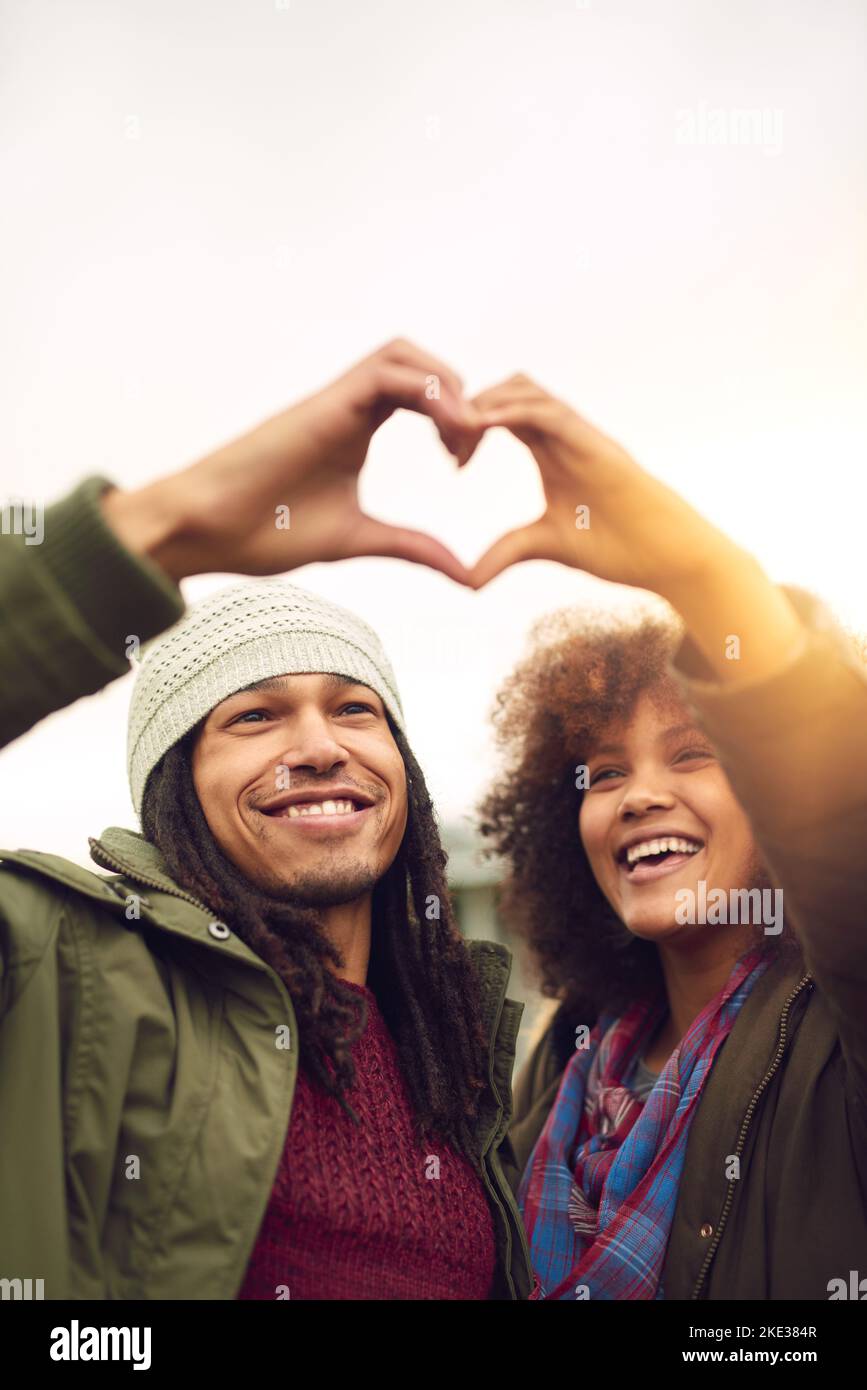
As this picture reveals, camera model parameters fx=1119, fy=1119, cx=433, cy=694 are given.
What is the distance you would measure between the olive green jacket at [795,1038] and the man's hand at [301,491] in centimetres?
60

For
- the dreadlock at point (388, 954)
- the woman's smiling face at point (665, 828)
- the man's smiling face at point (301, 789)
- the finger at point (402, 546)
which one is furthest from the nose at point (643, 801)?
the finger at point (402, 546)

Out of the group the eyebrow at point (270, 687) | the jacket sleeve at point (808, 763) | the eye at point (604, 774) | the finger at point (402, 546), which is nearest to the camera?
the finger at point (402, 546)

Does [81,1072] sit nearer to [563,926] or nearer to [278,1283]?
[278,1283]

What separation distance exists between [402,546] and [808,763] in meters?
0.78

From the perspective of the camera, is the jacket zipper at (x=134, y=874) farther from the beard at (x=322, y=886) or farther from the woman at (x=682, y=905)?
the woman at (x=682, y=905)

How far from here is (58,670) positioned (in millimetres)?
1546

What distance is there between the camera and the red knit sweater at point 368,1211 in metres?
2.09

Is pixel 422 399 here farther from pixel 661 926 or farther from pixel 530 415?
pixel 661 926

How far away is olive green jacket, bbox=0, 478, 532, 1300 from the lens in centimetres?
179

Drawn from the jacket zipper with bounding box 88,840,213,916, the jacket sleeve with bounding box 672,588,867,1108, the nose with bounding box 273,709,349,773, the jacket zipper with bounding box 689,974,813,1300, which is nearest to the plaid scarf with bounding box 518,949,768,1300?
the jacket zipper with bounding box 689,974,813,1300

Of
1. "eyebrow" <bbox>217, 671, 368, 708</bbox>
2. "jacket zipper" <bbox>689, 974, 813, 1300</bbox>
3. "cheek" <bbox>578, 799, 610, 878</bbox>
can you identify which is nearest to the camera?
"jacket zipper" <bbox>689, 974, 813, 1300</bbox>

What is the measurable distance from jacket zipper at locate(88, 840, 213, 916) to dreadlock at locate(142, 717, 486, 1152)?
0.71ft

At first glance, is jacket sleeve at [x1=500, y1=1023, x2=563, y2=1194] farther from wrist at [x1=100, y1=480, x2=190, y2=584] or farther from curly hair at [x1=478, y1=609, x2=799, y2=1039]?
wrist at [x1=100, y1=480, x2=190, y2=584]

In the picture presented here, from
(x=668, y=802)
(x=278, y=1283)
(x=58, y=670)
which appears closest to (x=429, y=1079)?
Result: (x=278, y=1283)
